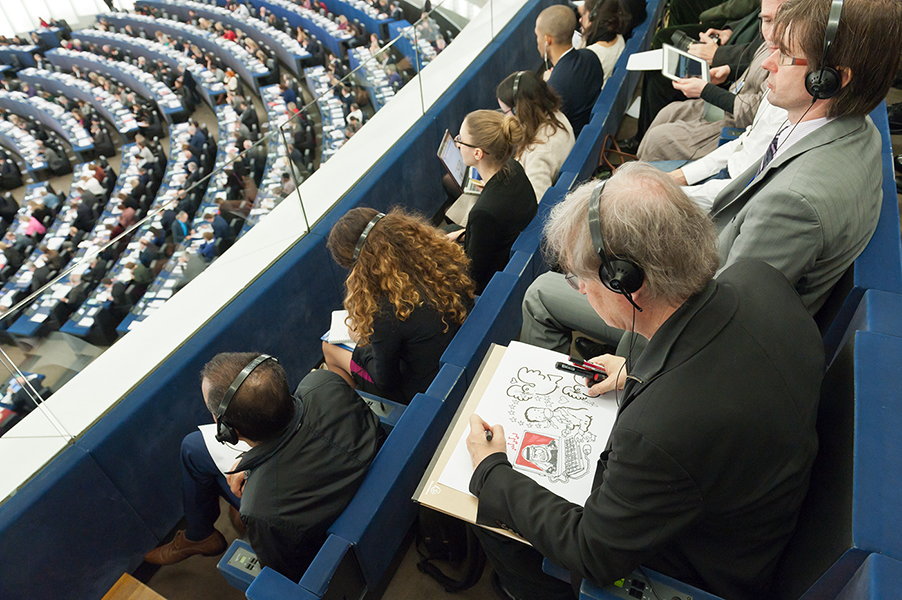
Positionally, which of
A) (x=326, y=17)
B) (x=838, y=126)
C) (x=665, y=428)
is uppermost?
(x=838, y=126)

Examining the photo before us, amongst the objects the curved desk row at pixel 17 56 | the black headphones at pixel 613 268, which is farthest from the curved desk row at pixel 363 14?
the black headphones at pixel 613 268

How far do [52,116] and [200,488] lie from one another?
13002 mm

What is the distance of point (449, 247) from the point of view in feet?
6.81

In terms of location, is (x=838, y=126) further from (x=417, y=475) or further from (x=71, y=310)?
(x=71, y=310)

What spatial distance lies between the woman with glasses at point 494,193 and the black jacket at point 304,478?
3.54 ft

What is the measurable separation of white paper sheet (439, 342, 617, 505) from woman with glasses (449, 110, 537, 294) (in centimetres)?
93

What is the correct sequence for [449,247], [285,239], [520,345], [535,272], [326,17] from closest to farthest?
[520,345]
[449,247]
[535,272]
[285,239]
[326,17]

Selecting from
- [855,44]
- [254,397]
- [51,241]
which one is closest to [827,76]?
[855,44]

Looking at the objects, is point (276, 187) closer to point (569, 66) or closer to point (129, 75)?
point (569, 66)

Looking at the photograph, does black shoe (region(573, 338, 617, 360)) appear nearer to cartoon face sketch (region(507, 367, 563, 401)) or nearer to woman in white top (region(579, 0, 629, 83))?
cartoon face sketch (region(507, 367, 563, 401))

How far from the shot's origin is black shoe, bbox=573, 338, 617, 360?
7.64 ft

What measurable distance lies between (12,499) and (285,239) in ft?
4.75

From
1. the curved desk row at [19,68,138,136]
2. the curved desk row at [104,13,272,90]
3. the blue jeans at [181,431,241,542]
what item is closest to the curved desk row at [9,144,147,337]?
the blue jeans at [181,431,241,542]

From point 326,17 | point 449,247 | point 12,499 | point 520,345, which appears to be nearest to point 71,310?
point 12,499
